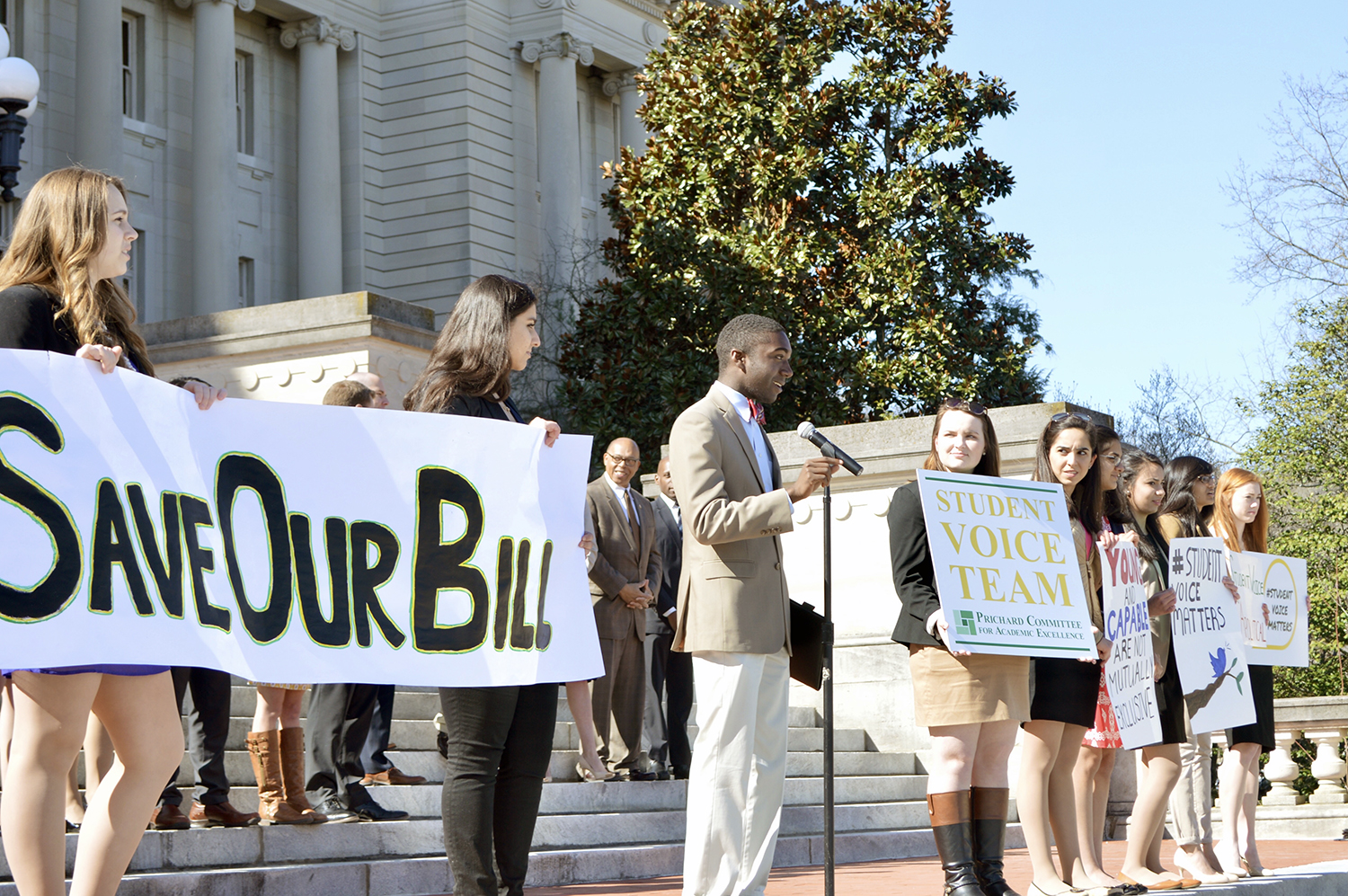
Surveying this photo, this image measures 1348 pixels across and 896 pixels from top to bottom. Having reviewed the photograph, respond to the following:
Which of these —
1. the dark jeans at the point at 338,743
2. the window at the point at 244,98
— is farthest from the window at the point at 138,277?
the dark jeans at the point at 338,743

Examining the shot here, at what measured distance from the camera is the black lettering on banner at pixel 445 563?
5.30 meters

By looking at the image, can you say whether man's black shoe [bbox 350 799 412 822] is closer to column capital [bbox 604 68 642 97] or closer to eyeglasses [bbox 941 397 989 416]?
eyeglasses [bbox 941 397 989 416]

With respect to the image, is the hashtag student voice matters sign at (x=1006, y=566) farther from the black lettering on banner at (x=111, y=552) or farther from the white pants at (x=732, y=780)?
the black lettering on banner at (x=111, y=552)

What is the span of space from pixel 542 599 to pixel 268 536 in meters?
1.02

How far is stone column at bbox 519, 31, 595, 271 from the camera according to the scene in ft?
125

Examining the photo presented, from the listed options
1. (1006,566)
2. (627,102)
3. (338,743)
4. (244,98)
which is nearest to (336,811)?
(338,743)

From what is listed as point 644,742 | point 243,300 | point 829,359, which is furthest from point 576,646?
point 243,300

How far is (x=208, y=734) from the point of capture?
24.5 ft

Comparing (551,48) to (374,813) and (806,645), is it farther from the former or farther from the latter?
(806,645)

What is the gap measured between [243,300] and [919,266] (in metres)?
16.9

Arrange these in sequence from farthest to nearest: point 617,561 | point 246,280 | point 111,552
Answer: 1. point 246,280
2. point 617,561
3. point 111,552

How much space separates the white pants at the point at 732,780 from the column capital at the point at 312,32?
32.6 m

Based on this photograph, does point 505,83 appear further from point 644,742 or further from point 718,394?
point 718,394

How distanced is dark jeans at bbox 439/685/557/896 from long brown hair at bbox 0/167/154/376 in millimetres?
1631
